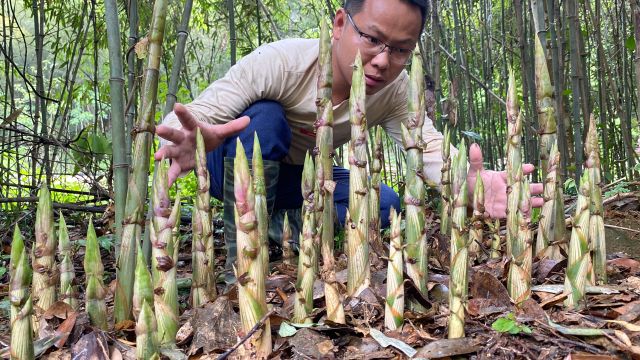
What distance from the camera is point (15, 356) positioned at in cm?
103

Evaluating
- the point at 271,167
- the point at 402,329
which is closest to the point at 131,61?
the point at 271,167

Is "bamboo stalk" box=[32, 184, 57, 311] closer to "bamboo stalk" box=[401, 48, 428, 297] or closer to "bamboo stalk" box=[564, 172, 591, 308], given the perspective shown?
"bamboo stalk" box=[401, 48, 428, 297]

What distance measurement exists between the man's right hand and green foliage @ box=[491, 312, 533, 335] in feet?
2.85

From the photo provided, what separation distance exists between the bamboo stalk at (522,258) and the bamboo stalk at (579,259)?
87 millimetres

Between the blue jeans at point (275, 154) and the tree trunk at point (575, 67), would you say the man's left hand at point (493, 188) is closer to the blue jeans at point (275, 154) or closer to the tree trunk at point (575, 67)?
the blue jeans at point (275, 154)

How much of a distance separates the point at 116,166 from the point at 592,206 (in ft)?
3.92

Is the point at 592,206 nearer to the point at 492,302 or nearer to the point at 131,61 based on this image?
the point at 492,302

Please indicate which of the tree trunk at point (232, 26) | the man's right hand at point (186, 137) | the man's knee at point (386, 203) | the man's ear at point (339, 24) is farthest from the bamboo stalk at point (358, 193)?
the tree trunk at point (232, 26)

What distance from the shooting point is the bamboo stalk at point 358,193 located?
125cm

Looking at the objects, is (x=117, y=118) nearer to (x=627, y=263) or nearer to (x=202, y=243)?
(x=202, y=243)

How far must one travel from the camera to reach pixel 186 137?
1.57m

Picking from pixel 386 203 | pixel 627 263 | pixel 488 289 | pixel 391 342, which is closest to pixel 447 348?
pixel 391 342

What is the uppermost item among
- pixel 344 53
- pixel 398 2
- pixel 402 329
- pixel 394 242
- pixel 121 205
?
pixel 398 2

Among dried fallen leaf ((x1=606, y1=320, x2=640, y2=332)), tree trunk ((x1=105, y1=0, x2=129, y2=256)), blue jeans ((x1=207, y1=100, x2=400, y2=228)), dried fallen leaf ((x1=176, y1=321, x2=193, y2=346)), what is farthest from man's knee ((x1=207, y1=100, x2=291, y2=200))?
dried fallen leaf ((x1=606, y1=320, x2=640, y2=332))
